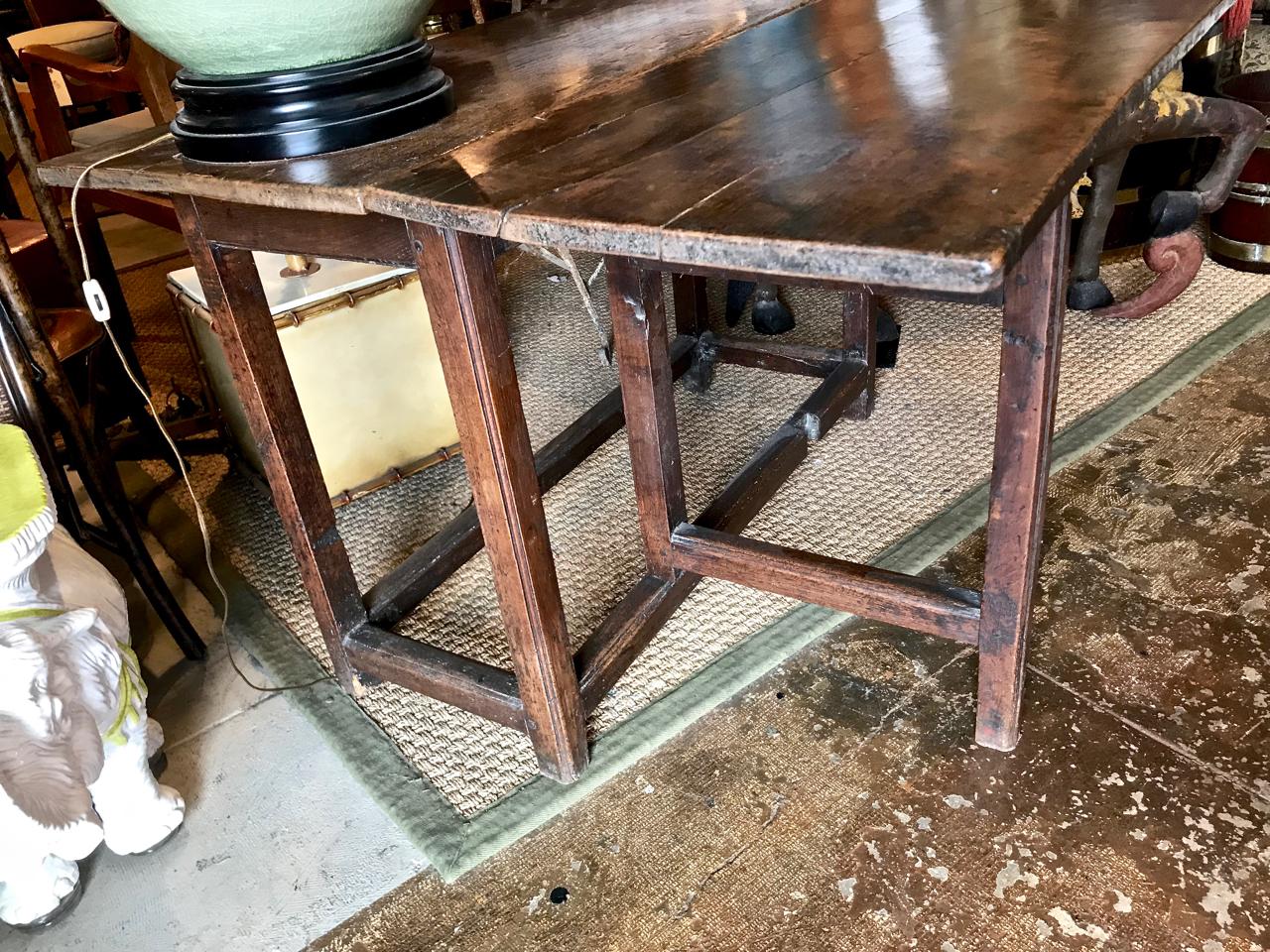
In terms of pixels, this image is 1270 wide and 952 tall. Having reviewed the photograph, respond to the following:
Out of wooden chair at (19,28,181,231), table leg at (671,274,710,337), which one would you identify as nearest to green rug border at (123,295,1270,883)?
table leg at (671,274,710,337)

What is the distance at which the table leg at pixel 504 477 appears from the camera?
89cm

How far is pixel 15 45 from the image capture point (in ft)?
9.18

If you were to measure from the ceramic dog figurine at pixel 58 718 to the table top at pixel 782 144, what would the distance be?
0.36 meters

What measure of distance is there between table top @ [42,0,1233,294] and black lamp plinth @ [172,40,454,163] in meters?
0.02

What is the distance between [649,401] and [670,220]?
616 millimetres

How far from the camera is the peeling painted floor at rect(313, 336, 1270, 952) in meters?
0.99

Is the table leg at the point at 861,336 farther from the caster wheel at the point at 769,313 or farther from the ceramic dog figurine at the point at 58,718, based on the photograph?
the ceramic dog figurine at the point at 58,718

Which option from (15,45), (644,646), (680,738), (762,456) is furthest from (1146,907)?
(15,45)

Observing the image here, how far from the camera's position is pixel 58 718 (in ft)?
3.27

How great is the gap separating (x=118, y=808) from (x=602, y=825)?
52cm

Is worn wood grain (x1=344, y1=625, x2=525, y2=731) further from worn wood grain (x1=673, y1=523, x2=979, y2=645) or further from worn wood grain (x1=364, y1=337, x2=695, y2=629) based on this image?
worn wood grain (x1=673, y1=523, x2=979, y2=645)

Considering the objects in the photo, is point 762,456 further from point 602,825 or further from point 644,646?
point 602,825

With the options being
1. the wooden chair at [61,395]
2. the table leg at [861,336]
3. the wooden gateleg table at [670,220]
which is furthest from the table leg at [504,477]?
the table leg at [861,336]

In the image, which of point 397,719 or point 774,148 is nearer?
point 774,148
